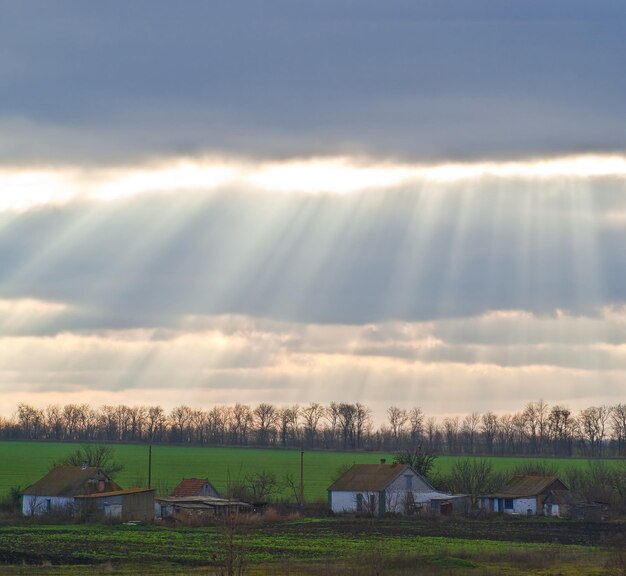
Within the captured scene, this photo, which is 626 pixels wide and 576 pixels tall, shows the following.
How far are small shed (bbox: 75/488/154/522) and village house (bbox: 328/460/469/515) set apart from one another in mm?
21652

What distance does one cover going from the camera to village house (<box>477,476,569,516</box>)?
112m

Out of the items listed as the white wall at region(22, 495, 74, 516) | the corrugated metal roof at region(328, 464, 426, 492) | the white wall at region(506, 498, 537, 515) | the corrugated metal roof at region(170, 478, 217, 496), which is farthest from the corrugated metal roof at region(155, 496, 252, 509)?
the white wall at region(506, 498, 537, 515)

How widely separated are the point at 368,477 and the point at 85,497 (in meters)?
28.1

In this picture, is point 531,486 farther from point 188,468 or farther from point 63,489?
point 188,468

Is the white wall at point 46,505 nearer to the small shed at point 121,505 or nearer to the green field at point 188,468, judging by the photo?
the small shed at point 121,505

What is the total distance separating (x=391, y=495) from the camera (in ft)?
356

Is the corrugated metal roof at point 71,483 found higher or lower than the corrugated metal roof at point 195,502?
higher

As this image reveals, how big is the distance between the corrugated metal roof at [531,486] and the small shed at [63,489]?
3814 centimetres

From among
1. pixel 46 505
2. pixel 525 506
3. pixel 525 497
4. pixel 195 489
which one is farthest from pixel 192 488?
pixel 525 506

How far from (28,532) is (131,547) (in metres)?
16.9

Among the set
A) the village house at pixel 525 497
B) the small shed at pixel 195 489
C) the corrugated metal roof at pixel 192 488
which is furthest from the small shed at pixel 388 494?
the corrugated metal roof at pixel 192 488

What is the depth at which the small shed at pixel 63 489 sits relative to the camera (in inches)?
3792

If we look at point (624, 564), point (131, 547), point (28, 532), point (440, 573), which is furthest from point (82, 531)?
point (624, 564)

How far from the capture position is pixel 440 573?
50.3 m
